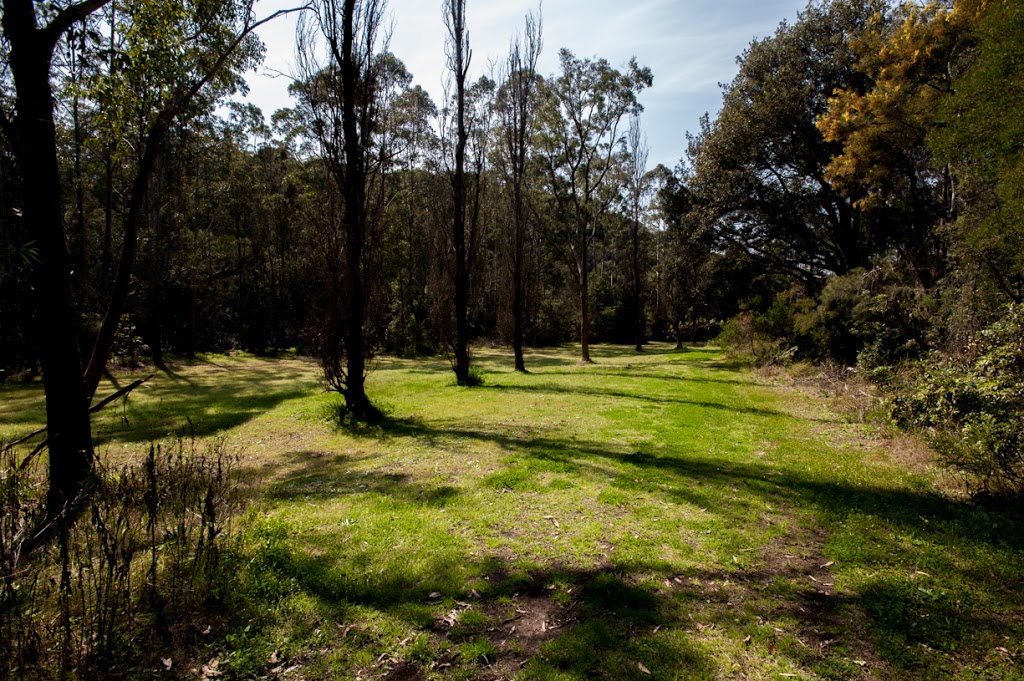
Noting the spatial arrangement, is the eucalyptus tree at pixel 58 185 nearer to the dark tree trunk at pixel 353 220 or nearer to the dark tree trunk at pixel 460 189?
the dark tree trunk at pixel 353 220

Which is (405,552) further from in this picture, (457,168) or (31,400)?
(31,400)

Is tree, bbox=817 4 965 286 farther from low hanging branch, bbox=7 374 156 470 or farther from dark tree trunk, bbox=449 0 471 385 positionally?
low hanging branch, bbox=7 374 156 470

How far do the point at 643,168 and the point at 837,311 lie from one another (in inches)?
Answer: 744

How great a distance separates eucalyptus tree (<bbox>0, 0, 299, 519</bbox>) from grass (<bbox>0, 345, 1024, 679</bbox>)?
173cm

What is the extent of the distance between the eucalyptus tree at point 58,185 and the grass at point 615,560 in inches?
68.0

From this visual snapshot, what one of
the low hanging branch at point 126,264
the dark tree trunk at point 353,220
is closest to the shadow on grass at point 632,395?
the dark tree trunk at point 353,220

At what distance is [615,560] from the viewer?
367 cm

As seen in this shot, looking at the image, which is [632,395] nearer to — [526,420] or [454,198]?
[526,420]

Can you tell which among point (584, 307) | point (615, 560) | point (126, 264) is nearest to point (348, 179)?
point (126, 264)

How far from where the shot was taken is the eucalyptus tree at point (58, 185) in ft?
12.6

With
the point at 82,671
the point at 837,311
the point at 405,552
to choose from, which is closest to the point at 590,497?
the point at 405,552

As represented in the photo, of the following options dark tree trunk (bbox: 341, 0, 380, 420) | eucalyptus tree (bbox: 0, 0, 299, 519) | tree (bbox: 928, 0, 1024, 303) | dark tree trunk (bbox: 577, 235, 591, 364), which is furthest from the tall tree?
dark tree trunk (bbox: 577, 235, 591, 364)

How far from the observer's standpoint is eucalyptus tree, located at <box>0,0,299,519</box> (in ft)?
12.6

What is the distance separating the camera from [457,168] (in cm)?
1291
